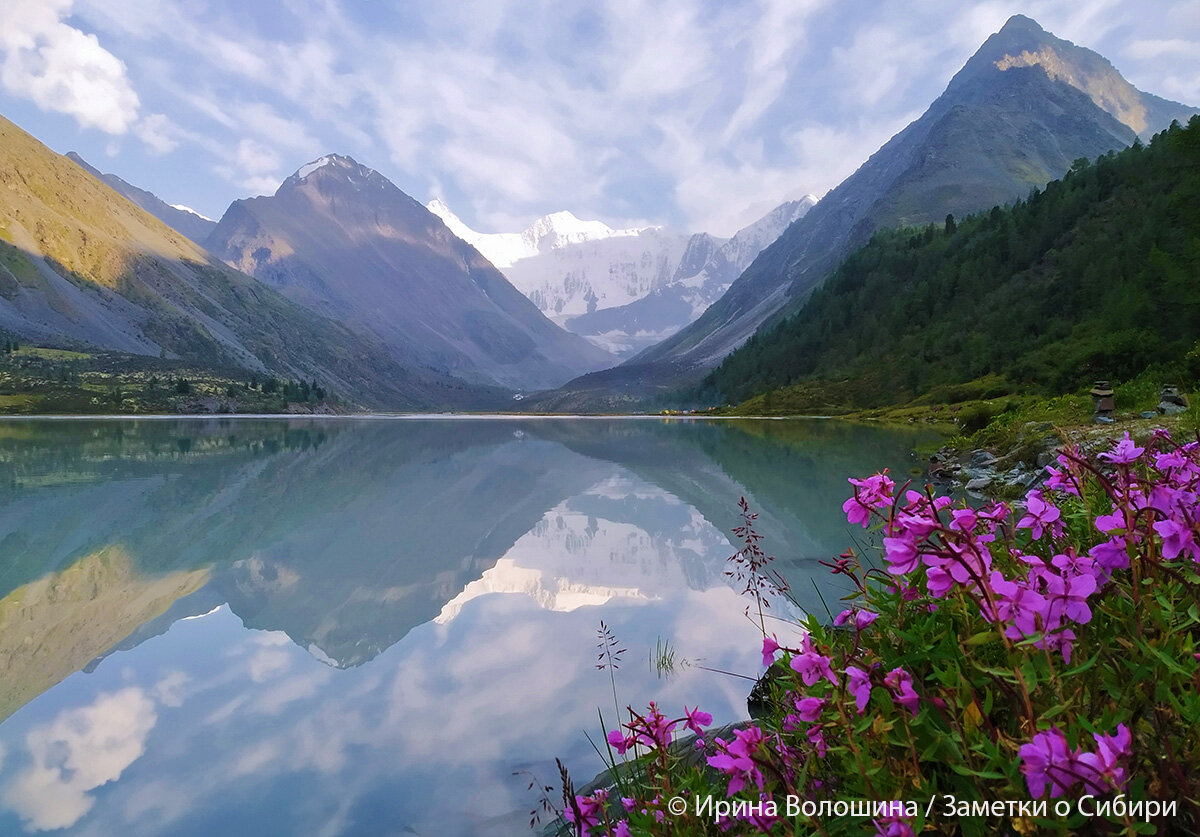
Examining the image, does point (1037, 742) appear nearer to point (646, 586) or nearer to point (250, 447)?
point (646, 586)

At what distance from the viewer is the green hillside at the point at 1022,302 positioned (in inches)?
1727

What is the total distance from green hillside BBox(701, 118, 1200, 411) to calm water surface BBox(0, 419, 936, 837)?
103 feet

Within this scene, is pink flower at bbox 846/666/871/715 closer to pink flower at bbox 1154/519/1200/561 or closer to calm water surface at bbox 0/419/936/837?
pink flower at bbox 1154/519/1200/561

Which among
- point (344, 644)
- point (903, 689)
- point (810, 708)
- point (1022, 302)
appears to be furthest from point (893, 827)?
point (1022, 302)

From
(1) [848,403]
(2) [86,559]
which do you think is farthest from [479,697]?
(1) [848,403]

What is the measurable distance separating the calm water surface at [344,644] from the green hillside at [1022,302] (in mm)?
31247

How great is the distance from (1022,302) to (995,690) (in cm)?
9827

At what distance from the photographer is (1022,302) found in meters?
83.6

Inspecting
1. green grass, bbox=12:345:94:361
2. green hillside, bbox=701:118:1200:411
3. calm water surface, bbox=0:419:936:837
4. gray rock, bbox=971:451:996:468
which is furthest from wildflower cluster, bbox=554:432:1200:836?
green grass, bbox=12:345:94:361

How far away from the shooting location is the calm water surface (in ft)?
19.2

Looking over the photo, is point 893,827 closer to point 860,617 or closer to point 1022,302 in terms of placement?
point 860,617

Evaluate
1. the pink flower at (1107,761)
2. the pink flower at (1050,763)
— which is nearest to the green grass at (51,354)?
Result: the pink flower at (1050,763)

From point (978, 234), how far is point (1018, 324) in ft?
126

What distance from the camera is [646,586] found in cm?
1214
